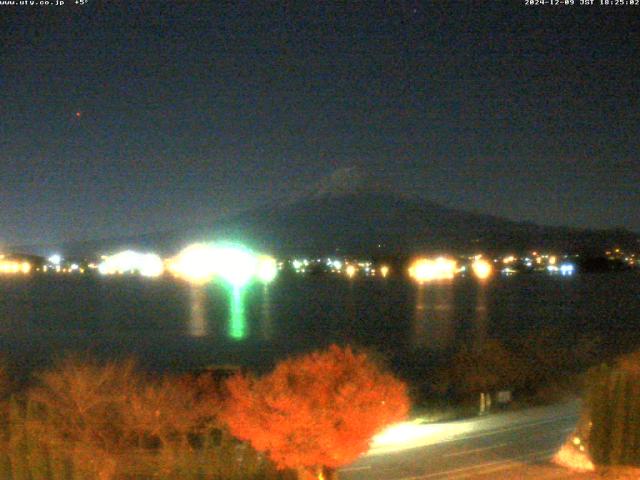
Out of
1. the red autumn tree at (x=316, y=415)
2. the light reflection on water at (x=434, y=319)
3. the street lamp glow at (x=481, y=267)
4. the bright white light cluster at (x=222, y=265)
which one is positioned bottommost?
the light reflection on water at (x=434, y=319)

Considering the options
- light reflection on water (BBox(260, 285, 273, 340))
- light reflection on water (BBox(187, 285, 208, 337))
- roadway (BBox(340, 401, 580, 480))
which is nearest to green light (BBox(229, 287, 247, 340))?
light reflection on water (BBox(260, 285, 273, 340))

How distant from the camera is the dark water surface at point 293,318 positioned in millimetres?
23641

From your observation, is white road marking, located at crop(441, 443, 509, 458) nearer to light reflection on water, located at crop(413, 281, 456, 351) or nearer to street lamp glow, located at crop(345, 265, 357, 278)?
light reflection on water, located at crop(413, 281, 456, 351)

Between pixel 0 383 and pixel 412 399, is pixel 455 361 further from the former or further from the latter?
pixel 0 383

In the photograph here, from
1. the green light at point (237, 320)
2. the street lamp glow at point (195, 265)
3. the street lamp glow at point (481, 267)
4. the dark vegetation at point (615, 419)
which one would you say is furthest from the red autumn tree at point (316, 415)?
the street lamp glow at point (195, 265)

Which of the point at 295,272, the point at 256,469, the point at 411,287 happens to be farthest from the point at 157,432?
the point at 295,272

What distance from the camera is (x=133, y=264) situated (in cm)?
7612

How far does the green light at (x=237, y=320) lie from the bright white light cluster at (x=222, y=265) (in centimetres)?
2436

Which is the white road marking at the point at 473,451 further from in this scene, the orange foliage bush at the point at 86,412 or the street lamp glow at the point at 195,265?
the street lamp glow at the point at 195,265

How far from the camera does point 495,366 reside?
1530 centimetres

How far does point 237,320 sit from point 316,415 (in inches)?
1094

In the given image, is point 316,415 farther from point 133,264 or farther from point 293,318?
point 133,264

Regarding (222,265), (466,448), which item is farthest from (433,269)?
(466,448)

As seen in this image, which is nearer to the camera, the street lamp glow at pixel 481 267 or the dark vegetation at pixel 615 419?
the dark vegetation at pixel 615 419
